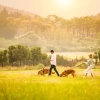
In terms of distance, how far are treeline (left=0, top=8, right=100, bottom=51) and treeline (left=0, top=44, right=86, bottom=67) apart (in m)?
0.58

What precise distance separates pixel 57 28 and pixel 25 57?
190cm

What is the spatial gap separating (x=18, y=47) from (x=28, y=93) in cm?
332

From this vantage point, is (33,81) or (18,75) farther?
(18,75)

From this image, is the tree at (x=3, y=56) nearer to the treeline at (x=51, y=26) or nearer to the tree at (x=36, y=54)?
the treeline at (x=51, y=26)

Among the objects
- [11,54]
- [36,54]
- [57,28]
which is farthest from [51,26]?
[11,54]

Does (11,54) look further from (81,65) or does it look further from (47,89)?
(47,89)

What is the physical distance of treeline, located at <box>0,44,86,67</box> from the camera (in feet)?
36.4

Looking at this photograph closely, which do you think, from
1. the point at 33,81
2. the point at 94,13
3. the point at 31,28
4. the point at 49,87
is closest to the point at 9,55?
the point at 31,28

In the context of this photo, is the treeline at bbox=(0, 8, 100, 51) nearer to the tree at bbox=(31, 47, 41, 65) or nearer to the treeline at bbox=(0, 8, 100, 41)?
the treeline at bbox=(0, 8, 100, 41)

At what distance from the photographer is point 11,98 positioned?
817cm

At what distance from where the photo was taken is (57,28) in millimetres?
11750

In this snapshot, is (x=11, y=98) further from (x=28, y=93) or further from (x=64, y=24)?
(x=64, y=24)

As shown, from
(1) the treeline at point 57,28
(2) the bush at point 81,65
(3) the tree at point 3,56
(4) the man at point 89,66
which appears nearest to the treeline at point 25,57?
(3) the tree at point 3,56

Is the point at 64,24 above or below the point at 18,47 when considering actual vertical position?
above
